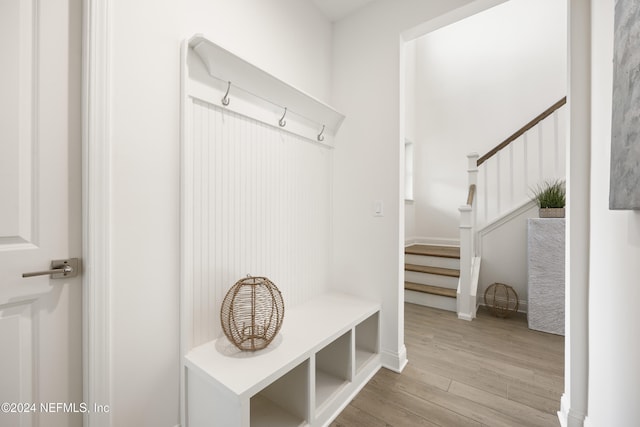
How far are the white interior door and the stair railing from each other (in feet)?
10.0

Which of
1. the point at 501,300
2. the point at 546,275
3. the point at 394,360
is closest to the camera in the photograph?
the point at 394,360

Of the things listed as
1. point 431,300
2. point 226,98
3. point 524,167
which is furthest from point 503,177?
point 226,98

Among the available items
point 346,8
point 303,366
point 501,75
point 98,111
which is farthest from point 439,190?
point 98,111

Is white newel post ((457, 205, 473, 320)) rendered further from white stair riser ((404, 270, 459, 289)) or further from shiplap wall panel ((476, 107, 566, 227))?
shiplap wall panel ((476, 107, 566, 227))

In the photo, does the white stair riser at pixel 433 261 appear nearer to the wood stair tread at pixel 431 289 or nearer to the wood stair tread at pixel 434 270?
the wood stair tread at pixel 434 270

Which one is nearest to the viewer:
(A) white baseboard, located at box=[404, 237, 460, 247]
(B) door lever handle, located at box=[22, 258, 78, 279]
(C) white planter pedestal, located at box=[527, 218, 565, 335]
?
(B) door lever handle, located at box=[22, 258, 78, 279]

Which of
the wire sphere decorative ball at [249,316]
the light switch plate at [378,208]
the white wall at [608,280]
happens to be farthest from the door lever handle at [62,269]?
the white wall at [608,280]

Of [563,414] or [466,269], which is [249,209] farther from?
[466,269]

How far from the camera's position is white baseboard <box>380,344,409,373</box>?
72.9 inches

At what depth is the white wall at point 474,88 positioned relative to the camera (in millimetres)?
3557

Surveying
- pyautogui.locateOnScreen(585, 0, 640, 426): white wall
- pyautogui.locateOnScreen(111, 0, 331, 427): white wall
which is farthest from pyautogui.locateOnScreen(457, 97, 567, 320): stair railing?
pyautogui.locateOnScreen(111, 0, 331, 427): white wall

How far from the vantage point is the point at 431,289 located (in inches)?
123

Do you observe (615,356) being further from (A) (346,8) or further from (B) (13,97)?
(A) (346,8)

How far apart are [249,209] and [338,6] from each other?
67.7 inches
